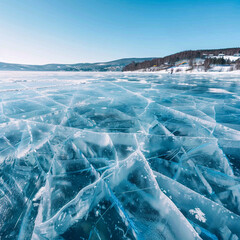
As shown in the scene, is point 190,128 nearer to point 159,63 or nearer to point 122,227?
point 122,227

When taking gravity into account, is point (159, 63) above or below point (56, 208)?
above

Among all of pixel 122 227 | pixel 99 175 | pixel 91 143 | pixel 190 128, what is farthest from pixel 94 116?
pixel 122 227

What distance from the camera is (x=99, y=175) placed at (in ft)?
3.76

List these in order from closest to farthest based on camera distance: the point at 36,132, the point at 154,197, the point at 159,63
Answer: the point at 154,197 < the point at 36,132 < the point at 159,63

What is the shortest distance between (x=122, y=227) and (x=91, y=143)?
1.06 metres

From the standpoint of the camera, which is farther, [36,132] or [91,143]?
[36,132]

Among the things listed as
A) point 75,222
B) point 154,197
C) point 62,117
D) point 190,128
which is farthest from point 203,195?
point 62,117

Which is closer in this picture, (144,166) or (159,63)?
(144,166)

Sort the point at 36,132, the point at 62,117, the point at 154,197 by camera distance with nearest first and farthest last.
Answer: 1. the point at 154,197
2. the point at 36,132
3. the point at 62,117

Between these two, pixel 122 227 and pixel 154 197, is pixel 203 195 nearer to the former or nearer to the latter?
pixel 154 197

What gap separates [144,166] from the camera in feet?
4.14

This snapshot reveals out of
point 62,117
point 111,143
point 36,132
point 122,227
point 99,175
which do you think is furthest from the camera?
point 62,117

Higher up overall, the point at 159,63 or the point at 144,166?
the point at 159,63

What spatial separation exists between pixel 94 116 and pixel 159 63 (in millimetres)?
61642
